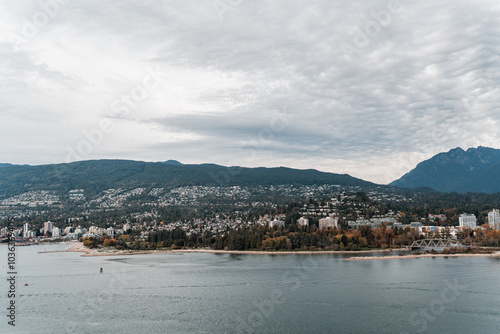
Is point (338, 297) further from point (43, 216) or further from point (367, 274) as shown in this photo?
point (43, 216)

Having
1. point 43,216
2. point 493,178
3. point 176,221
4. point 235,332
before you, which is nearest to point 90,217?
point 43,216

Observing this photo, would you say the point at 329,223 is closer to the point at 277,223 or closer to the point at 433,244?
the point at 277,223

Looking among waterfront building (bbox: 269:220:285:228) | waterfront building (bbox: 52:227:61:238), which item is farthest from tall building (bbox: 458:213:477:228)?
waterfront building (bbox: 52:227:61:238)

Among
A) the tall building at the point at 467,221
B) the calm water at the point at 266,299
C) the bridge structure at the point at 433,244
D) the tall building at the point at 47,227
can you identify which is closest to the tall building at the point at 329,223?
the bridge structure at the point at 433,244

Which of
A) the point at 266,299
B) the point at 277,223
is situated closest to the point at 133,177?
the point at 277,223

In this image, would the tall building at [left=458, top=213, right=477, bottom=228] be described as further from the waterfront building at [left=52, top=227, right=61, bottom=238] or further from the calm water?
the waterfront building at [left=52, top=227, right=61, bottom=238]

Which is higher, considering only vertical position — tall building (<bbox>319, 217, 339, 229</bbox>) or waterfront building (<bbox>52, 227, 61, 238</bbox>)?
tall building (<bbox>319, 217, 339, 229</bbox>)

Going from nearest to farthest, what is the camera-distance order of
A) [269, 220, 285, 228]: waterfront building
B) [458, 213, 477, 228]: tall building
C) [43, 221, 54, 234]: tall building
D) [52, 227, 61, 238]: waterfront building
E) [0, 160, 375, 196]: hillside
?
1. [269, 220, 285, 228]: waterfront building
2. [458, 213, 477, 228]: tall building
3. [52, 227, 61, 238]: waterfront building
4. [43, 221, 54, 234]: tall building
5. [0, 160, 375, 196]: hillside

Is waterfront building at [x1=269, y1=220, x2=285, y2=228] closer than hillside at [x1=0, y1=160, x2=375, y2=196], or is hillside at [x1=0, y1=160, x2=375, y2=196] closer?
waterfront building at [x1=269, y1=220, x2=285, y2=228]
